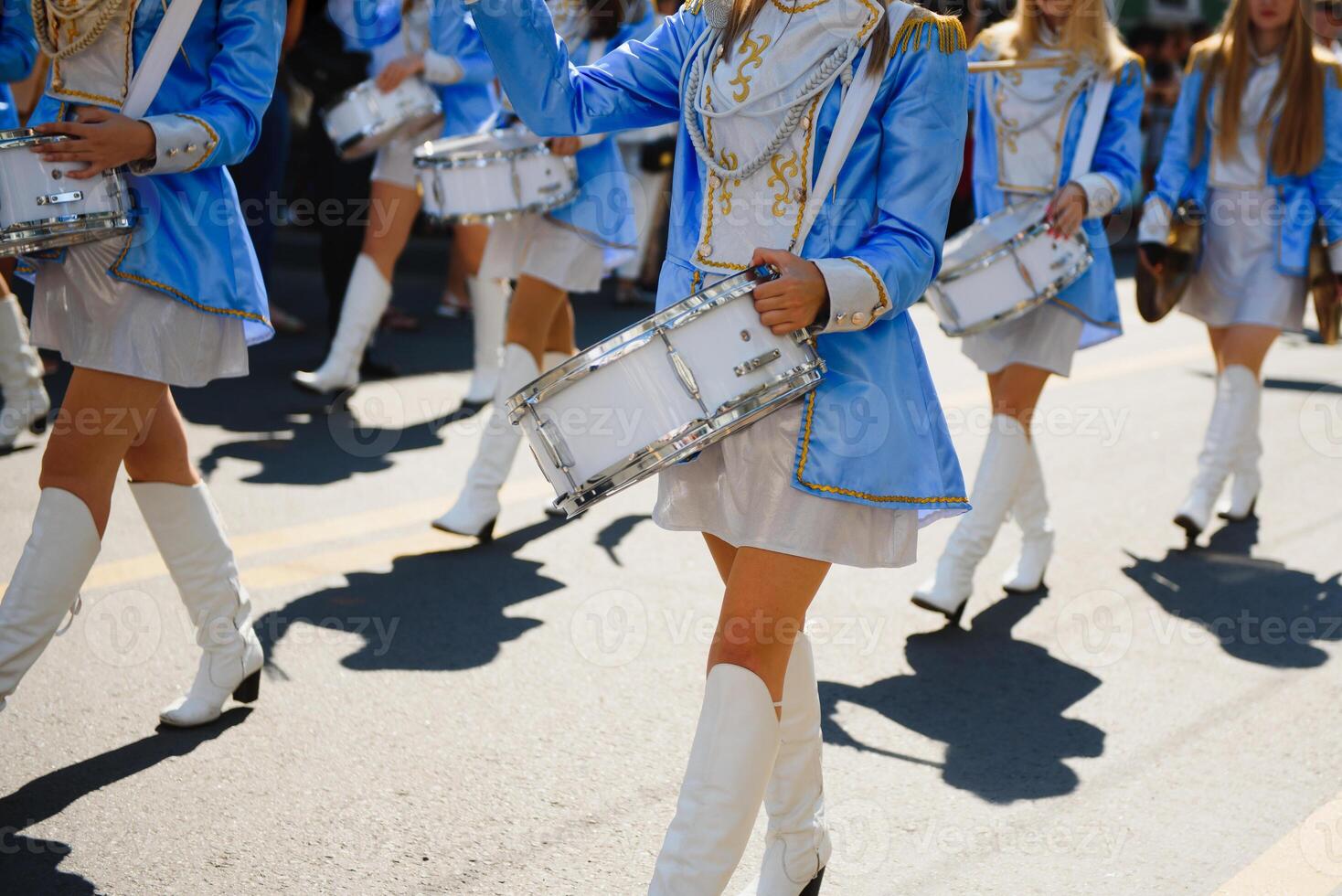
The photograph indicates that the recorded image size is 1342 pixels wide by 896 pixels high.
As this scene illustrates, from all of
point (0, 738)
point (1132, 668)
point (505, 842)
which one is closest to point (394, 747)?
point (505, 842)

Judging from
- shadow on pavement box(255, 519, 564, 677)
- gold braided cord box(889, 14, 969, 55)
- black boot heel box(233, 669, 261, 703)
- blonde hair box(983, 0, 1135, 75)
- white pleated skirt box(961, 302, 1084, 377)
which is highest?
gold braided cord box(889, 14, 969, 55)

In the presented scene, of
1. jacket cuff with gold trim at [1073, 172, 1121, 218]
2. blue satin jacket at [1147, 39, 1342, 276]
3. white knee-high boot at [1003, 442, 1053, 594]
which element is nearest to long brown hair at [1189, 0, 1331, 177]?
blue satin jacket at [1147, 39, 1342, 276]

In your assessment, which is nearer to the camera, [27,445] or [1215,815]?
[1215,815]

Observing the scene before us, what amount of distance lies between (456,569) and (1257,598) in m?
2.58

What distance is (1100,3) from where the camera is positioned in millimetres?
4555

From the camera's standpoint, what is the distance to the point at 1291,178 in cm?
530

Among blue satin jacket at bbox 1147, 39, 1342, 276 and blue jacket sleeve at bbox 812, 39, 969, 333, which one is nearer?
blue jacket sleeve at bbox 812, 39, 969, 333

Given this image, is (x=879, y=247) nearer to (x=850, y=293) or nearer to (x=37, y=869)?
(x=850, y=293)

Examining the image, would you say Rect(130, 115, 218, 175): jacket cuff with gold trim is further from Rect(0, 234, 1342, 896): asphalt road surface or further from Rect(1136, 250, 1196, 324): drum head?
Rect(1136, 250, 1196, 324): drum head

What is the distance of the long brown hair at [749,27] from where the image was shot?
2.43 metres

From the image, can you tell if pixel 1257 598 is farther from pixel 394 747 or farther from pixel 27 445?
pixel 27 445

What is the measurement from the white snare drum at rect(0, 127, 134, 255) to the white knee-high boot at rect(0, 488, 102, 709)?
0.50m

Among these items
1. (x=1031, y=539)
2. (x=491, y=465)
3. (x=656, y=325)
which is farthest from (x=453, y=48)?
(x=656, y=325)

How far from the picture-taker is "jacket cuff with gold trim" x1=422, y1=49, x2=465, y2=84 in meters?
6.23
